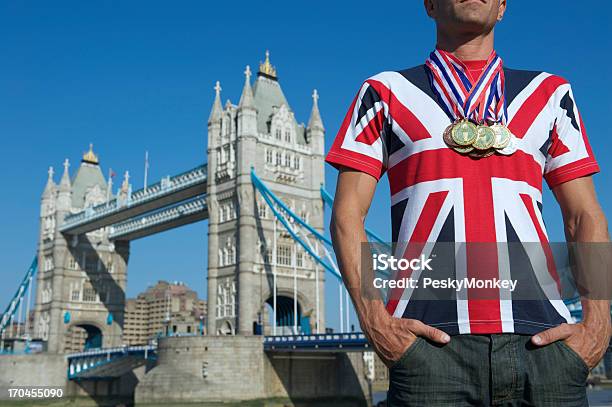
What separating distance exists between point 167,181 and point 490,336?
41.0 metres

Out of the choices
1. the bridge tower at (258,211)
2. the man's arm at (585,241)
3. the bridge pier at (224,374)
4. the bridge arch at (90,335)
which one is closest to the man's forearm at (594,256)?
the man's arm at (585,241)

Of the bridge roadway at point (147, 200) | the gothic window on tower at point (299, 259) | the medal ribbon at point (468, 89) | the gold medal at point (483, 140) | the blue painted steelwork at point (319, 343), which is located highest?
the bridge roadway at point (147, 200)

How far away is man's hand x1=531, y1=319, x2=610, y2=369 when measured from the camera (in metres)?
2.20

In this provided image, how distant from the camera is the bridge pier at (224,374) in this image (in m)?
31.3

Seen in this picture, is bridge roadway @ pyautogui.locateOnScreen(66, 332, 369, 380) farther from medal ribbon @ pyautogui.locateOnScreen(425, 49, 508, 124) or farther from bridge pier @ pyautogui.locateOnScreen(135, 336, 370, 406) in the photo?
medal ribbon @ pyautogui.locateOnScreen(425, 49, 508, 124)

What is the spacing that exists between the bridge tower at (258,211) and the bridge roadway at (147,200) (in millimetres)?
2412

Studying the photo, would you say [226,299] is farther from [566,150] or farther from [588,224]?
[588,224]

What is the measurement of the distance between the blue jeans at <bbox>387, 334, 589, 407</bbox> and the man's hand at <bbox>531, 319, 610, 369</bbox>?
0.08ft

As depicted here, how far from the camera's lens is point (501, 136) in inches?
94.2

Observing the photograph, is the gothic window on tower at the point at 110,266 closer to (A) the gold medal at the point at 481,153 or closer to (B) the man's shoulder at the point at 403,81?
(B) the man's shoulder at the point at 403,81

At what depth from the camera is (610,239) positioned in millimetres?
2395

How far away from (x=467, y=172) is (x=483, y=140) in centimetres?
12

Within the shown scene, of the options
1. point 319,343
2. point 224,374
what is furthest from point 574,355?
point 224,374

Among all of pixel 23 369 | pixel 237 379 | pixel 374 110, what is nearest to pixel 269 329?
pixel 237 379
